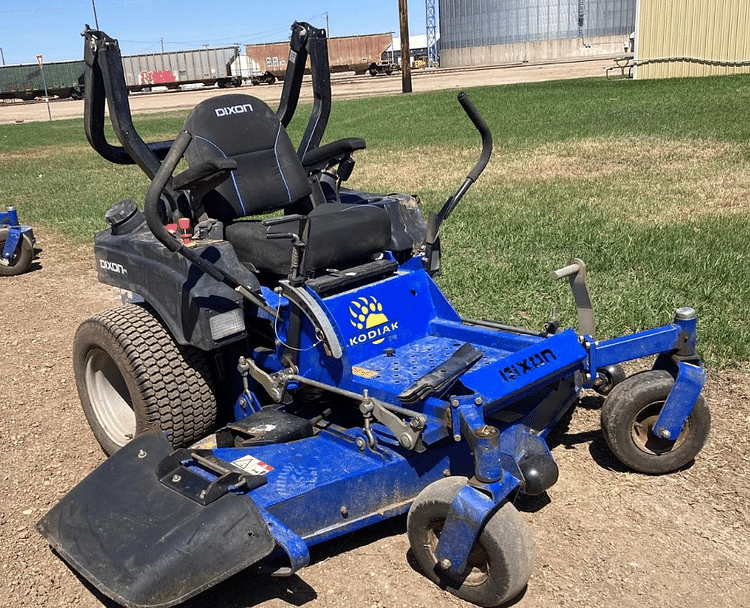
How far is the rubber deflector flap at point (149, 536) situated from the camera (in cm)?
276

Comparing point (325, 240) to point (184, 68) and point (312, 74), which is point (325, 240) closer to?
point (312, 74)

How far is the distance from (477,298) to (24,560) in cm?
358

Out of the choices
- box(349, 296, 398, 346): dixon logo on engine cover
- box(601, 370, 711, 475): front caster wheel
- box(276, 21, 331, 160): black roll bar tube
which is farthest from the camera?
box(276, 21, 331, 160): black roll bar tube

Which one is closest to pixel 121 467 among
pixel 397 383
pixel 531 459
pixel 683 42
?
pixel 397 383

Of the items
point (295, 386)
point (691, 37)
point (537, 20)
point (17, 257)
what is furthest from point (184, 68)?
point (295, 386)

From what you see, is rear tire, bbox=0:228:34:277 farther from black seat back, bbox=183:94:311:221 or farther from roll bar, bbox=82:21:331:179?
black seat back, bbox=183:94:311:221

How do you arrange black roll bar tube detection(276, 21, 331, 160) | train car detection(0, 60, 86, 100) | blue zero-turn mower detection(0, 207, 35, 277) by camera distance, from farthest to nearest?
train car detection(0, 60, 86, 100) → blue zero-turn mower detection(0, 207, 35, 277) → black roll bar tube detection(276, 21, 331, 160)

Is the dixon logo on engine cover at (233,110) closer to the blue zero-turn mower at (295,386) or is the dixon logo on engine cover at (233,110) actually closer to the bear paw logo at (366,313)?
the blue zero-turn mower at (295,386)

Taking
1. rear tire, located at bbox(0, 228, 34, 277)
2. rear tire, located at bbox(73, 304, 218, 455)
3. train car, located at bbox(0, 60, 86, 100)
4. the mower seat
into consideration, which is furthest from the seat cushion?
train car, located at bbox(0, 60, 86, 100)

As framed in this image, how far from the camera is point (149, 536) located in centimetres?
290

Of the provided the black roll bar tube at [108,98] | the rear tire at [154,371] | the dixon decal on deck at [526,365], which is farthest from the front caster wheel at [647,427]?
the black roll bar tube at [108,98]

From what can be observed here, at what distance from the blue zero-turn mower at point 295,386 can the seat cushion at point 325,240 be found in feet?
0.03

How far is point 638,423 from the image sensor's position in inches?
146

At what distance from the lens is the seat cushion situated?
3750 millimetres
